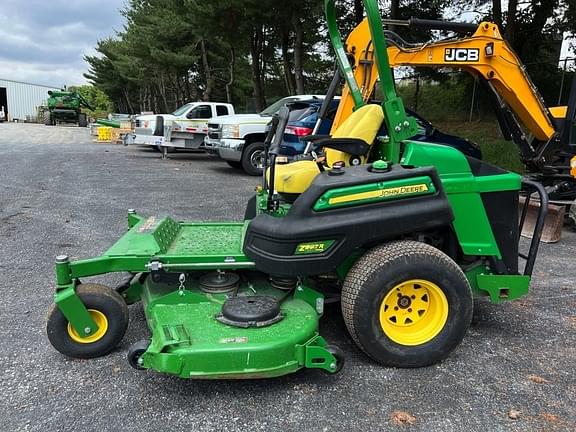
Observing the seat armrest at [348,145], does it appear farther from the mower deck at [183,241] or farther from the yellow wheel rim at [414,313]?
the yellow wheel rim at [414,313]

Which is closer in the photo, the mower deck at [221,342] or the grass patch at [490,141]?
the mower deck at [221,342]

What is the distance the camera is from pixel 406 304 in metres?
3.19

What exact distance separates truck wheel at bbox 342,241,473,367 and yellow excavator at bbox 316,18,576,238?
359cm

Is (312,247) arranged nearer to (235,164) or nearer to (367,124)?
(367,124)

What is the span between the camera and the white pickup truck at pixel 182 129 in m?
15.2

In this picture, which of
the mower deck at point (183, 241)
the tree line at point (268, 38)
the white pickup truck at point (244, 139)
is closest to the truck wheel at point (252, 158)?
the white pickup truck at point (244, 139)

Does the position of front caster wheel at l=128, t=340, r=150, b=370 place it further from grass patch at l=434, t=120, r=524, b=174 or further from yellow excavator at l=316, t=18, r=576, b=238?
grass patch at l=434, t=120, r=524, b=174

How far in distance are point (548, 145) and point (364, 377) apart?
18.3ft

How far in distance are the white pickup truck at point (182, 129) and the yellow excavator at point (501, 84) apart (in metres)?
9.00

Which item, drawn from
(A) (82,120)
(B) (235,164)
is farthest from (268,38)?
(A) (82,120)

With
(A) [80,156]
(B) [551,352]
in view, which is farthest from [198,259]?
(A) [80,156]

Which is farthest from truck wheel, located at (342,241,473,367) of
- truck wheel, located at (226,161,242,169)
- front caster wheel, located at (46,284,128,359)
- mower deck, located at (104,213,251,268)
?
truck wheel, located at (226,161,242,169)

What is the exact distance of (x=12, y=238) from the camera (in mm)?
6203

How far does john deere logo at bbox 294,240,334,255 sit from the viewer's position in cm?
303
